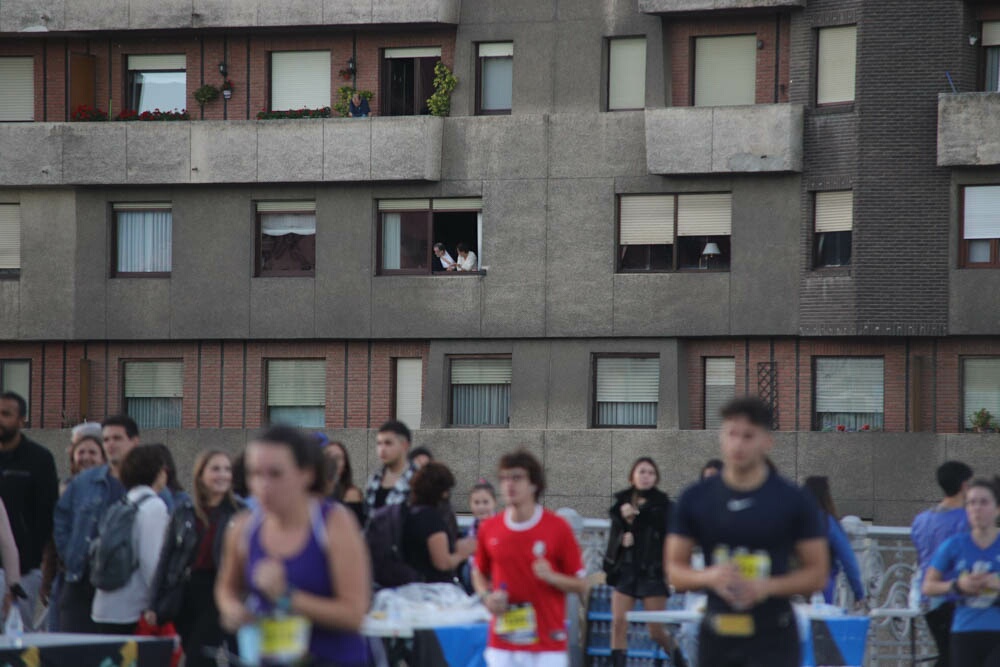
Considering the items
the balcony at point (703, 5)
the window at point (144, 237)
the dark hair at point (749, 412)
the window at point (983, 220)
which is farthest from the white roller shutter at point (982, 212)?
the dark hair at point (749, 412)

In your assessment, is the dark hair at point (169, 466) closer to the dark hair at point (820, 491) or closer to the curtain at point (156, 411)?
the dark hair at point (820, 491)

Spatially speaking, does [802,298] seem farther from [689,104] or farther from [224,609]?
[224,609]

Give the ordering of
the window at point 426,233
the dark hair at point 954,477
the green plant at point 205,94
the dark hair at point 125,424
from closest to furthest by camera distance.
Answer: the dark hair at point 125,424 → the dark hair at point 954,477 → the window at point 426,233 → the green plant at point 205,94

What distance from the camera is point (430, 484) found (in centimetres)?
1189

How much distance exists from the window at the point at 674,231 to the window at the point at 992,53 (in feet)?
18.0

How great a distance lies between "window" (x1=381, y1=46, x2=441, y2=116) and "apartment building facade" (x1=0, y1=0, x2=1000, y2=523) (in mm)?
64

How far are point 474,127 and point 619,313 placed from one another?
4885mm

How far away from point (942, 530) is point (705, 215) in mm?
23620

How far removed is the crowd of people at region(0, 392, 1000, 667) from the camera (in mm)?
6625

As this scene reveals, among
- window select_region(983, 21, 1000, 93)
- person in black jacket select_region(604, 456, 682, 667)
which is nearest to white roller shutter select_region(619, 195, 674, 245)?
window select_region(983, 21, 1000, 93)

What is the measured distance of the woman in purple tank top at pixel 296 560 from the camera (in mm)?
6496

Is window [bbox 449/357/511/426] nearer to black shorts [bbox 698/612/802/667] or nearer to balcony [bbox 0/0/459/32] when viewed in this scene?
balcony [bbox 0/0/459/32]

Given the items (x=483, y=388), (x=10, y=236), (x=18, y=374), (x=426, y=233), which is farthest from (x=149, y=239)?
(x=483, y=388)

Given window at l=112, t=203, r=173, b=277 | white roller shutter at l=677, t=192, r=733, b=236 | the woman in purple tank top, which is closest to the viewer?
the woman in purple tank top
